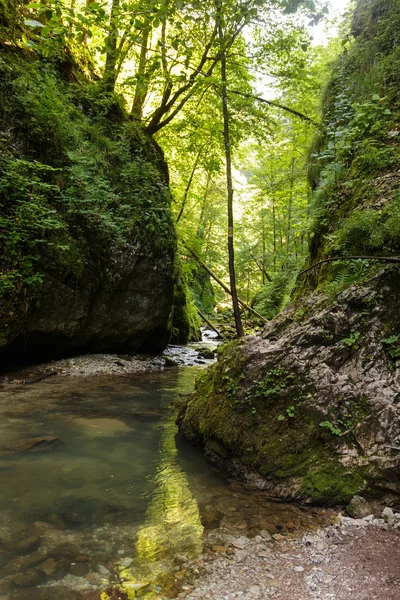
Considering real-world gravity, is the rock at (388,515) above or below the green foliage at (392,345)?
below

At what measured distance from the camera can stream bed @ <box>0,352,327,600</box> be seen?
104 inches

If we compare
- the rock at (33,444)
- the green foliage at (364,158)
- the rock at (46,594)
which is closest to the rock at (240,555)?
the rock at (46,594)

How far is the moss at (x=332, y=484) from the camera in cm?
348

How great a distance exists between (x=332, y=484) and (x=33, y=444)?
3772mm

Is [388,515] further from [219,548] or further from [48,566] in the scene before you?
[48,566]

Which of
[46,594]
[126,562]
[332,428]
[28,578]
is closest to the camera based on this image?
[46,594]

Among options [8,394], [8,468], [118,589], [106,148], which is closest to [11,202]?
[8,394]

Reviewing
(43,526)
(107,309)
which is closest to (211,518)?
(43,526)

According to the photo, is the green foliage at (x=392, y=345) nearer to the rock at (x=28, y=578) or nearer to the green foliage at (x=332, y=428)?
the green foliage at (x=332, y=428)

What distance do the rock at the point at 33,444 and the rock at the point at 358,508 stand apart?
146 inches

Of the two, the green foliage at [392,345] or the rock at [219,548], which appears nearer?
the rock at [219,548]

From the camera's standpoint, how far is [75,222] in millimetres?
9508

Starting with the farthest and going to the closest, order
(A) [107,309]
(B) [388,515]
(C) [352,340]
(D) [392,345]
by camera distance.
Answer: (A) [107,309]
(C) [352,340]
(D) [392,345]
(B) [388,515]

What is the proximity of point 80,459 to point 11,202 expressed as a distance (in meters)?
5.39
